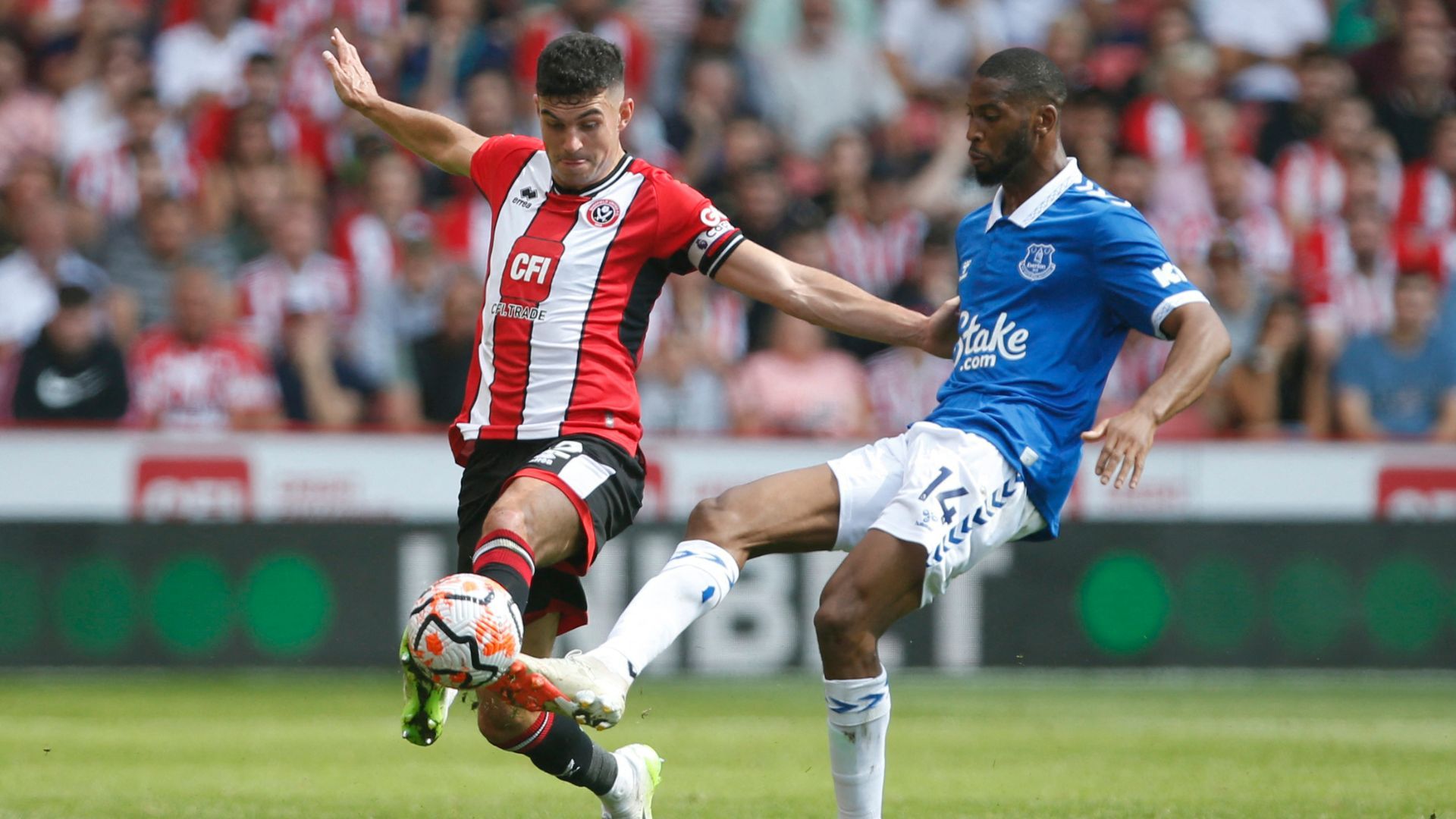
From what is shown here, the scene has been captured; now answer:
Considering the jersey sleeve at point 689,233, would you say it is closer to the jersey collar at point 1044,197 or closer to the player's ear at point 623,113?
the player's ear at point 623,113

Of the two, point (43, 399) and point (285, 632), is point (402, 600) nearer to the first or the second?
point (285, 632)

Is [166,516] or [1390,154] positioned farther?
[1390,154]

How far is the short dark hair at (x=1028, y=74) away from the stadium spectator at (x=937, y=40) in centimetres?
908

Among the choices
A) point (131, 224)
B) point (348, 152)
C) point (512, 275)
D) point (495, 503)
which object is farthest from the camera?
point (348, 152)

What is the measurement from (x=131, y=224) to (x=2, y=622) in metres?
3.27

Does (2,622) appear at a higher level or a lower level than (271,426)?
lower

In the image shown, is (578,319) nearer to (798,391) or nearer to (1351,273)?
(798,391)

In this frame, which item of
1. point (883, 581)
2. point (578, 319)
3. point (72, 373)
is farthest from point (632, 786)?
point (72, 373)

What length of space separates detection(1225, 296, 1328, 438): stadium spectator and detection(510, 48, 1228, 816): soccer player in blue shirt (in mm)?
6637

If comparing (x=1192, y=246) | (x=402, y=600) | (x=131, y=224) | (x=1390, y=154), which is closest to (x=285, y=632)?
(x=402, y=600)

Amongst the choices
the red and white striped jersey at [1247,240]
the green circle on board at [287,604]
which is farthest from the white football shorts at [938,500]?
the red and white striped jersey at [1247,240]

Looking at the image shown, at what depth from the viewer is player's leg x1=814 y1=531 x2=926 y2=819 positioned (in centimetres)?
569

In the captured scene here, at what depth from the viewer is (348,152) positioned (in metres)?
14.1

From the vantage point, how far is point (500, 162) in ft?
20.8
